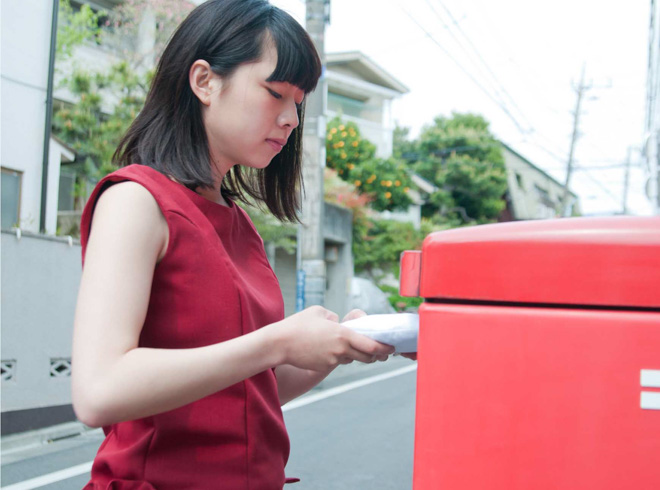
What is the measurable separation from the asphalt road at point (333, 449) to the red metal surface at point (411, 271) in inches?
129

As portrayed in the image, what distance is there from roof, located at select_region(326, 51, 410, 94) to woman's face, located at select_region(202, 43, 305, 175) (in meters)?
24.6

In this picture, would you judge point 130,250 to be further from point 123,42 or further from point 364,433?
point 123,42

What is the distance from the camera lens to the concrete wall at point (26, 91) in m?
7.18

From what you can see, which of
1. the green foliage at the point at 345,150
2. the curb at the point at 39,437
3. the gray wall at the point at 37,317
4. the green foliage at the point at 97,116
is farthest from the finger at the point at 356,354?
the green foliage at the point at 345,150

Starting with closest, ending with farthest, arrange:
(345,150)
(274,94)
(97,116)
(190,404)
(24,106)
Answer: (190,404), (274,94), (24,106), (97,116), (345,150)

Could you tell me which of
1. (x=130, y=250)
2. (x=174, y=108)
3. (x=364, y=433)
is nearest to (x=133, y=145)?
(x=174, y=108)

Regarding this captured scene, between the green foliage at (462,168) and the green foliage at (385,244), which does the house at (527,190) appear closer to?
the green foliage at (462,168)

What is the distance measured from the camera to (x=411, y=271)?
2.65 ft

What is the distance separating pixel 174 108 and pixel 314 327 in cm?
42

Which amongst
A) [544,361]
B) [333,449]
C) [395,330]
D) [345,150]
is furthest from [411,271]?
[345,150]

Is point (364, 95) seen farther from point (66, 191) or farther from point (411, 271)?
point (411, 271)

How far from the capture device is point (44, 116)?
24.6 ft

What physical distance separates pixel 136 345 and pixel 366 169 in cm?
1771

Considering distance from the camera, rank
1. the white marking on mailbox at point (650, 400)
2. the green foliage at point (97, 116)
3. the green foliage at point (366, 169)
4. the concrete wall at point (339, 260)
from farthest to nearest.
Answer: the green foliage at point (366, 169), the concrete wall at point (339, 260), the green foliage at point (97, 116), the white marking on mailbox at point (650, 400)
